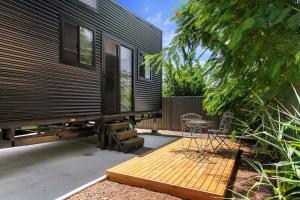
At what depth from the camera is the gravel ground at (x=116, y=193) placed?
283cm

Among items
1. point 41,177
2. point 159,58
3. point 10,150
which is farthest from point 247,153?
point 10,150

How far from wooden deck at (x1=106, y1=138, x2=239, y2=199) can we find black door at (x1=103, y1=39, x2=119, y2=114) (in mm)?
2881

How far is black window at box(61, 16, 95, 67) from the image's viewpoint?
5.29 m

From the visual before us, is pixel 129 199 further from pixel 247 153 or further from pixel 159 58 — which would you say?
pixel 247 153

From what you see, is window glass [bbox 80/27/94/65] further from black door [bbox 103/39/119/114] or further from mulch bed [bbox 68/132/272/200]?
mulch bed [bbox 68/132/272/200]

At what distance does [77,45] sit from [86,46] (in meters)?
0.38

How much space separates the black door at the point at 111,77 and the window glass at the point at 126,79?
0.81 ft

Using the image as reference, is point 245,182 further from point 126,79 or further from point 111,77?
point 126,79

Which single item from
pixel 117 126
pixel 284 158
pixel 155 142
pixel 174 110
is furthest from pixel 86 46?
pixel 174 110

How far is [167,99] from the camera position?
10836 mm

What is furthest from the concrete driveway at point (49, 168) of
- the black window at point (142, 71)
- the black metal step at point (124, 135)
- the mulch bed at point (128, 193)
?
the black window at point (142, 71)

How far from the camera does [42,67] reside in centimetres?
465

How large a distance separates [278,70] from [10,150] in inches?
243

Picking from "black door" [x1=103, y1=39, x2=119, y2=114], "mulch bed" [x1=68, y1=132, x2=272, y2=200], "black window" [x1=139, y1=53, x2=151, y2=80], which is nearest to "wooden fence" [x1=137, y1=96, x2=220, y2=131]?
"black window" [x1=139, y1=53, x2=151, y2=80]
